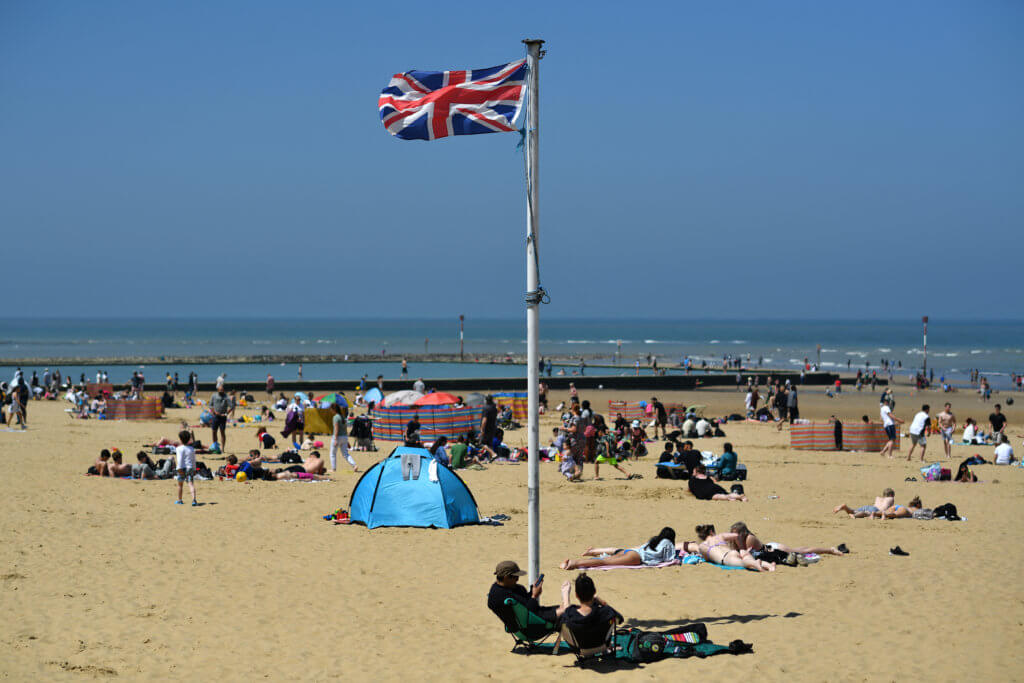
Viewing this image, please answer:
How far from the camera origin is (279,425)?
30.2 m

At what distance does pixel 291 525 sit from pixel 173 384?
36851 millimetres

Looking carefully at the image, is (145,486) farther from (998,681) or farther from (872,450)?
(872,450)

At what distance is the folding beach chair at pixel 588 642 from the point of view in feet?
25.8

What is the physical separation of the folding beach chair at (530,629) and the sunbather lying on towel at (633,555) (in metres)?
2.82

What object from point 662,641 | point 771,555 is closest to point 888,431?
point 771,555

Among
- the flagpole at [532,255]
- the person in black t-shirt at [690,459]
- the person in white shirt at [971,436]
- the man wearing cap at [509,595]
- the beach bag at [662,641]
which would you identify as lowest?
the person in white shirt at [971,436]

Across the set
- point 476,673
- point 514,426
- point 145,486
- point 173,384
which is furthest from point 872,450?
point 173,384

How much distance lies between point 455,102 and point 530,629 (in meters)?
4.75

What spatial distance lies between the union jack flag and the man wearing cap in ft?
12.7

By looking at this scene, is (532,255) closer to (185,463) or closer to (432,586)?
(432,586)

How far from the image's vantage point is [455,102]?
840cm

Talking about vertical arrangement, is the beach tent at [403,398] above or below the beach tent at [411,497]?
above

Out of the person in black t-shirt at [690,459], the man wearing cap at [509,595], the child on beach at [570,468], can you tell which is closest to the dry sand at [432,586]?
the man wearing cap at [509,595]

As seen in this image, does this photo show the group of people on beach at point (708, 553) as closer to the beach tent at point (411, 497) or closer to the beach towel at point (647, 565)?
the beach towel at point (647, 565)
